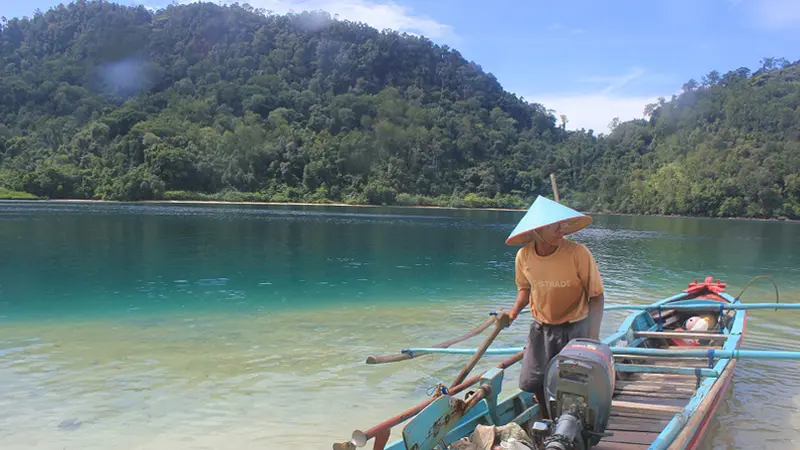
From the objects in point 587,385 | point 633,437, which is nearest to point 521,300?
point 587,385

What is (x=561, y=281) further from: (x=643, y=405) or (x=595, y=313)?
(x=643, y=405)

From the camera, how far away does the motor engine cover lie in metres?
3.94

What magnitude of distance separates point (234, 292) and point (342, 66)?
142m

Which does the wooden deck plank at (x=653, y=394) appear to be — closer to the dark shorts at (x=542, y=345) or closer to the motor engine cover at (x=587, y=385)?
the dark shorts at (x=542, y=345)

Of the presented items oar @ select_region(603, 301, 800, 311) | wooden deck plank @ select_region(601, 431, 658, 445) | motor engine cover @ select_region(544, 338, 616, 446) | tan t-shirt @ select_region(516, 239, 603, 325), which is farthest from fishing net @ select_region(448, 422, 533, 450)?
oar @ select_region(603, 301, 800, 311)

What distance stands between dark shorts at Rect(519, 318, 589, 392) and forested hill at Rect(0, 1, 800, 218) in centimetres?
8135

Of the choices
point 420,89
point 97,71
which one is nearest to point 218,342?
point 97,71

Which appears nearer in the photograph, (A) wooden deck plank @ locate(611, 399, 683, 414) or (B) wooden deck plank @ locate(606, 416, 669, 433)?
(B) wooden deck plank @ locate(606, 416, 669, 433)

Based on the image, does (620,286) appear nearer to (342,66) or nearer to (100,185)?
(100,185)

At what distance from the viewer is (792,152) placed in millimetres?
85250

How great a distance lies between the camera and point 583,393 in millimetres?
3980

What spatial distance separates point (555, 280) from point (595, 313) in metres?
0.40

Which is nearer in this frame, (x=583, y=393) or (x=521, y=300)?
(x=583, y=393)

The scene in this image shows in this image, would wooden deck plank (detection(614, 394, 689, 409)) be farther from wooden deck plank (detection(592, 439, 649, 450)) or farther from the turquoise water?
wooden deck plank (detection(592, 439, 649, 450))
